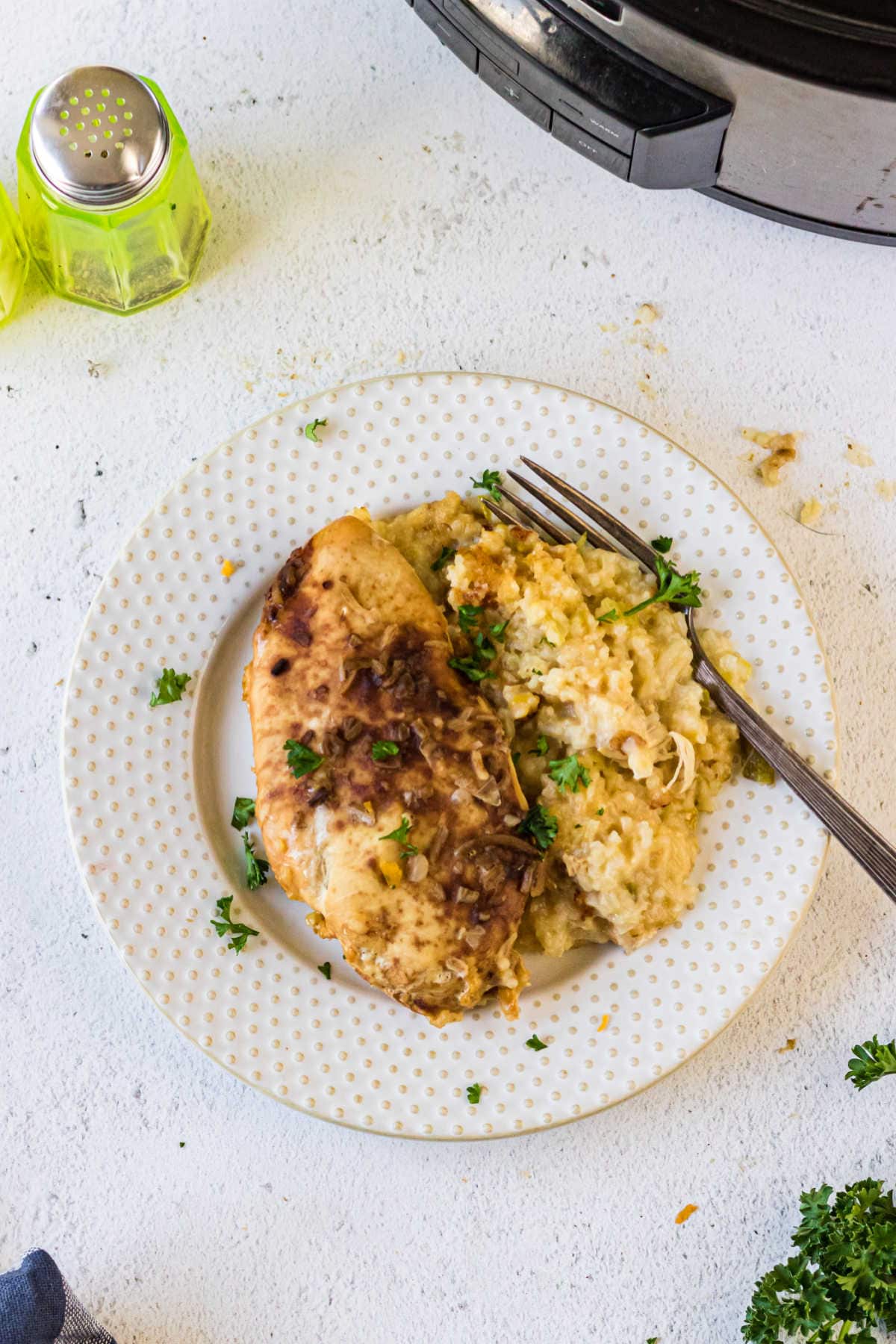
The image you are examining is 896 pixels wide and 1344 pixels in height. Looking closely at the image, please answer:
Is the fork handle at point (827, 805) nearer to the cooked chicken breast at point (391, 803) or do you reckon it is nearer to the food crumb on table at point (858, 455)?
the cooked chicken breast at point (391, 803)

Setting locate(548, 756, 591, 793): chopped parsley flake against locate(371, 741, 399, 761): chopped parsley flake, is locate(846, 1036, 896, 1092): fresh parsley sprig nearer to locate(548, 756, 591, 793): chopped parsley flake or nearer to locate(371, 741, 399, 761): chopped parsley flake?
locate(548, 756, 591, 793): chopped parsley flake

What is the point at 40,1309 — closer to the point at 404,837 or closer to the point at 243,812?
the point at 243,812

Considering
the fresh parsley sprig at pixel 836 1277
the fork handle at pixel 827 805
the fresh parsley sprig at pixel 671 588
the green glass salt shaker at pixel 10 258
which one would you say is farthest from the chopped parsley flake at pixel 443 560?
the fresh parsley sprig at pixel 836 1277

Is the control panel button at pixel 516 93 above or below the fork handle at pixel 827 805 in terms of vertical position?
above

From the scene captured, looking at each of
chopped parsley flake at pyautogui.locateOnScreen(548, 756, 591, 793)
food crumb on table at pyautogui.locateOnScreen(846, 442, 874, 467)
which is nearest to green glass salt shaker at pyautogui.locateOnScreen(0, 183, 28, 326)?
chopped parsley flake at pyautogui.locateOnScreen(548, 756, 591, 793)

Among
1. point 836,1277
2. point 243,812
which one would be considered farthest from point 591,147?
point 836,1277

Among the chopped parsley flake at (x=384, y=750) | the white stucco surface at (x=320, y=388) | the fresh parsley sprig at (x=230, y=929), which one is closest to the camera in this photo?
the chopped parsley flake at (x=384, y=750)
